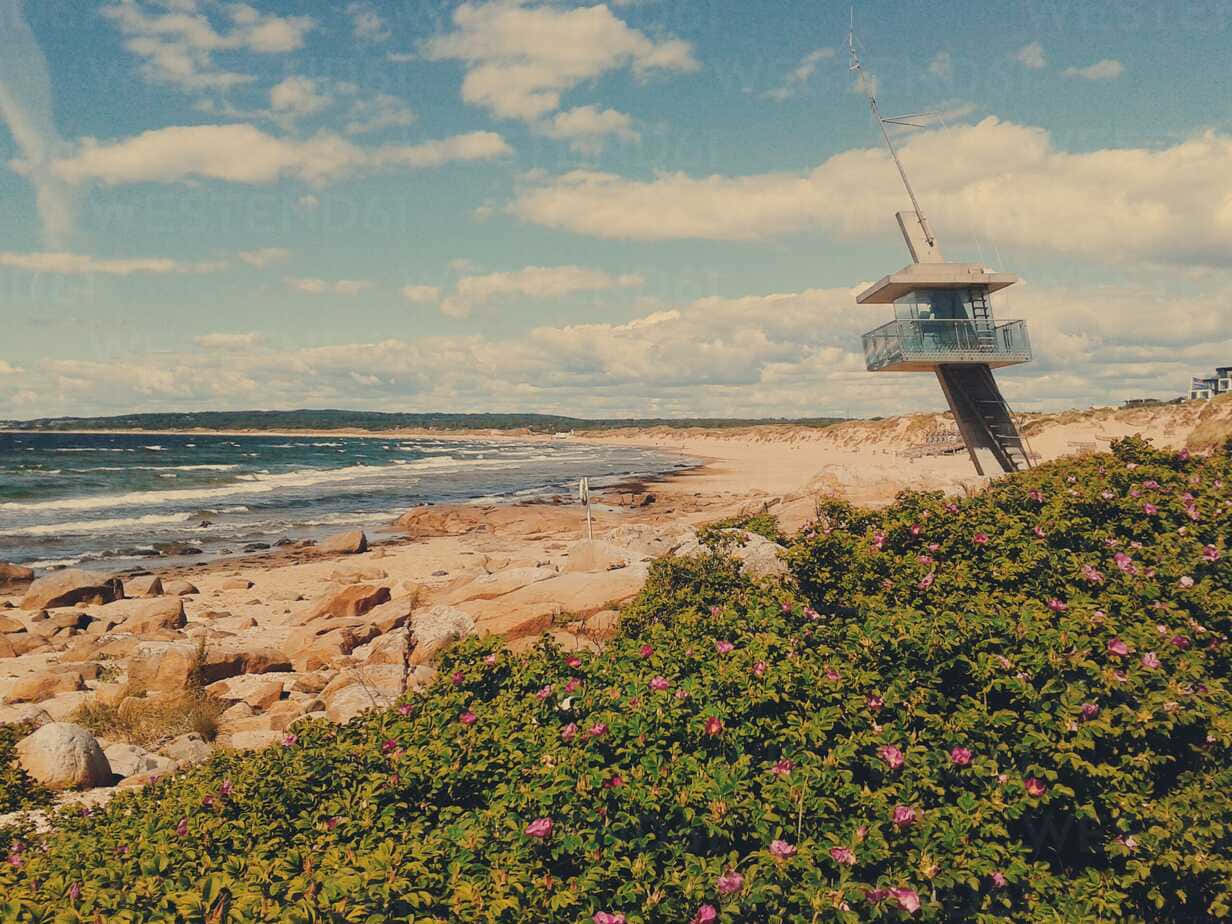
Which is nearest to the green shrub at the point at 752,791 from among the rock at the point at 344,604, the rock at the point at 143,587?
the rock at the point at 344,604

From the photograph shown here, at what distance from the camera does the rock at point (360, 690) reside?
10.0 m

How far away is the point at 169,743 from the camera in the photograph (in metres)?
9.83

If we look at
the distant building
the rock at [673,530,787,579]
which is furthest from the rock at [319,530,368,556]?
the distant building

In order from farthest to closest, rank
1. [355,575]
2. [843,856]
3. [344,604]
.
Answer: [355,575] → [344,604] → [843,856]

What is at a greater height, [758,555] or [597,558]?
[758,555]

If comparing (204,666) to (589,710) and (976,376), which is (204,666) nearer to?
(589,710)

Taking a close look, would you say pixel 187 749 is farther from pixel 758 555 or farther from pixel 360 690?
pixel 758 555

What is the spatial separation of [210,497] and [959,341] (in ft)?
148

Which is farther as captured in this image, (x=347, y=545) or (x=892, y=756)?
(x=347, y=545)

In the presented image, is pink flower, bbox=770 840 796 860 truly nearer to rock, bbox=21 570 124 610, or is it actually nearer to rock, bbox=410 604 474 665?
rock, bbox=410 604 474 665

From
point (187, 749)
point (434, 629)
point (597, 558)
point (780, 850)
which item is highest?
point (780, 850)

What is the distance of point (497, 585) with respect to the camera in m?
15.5

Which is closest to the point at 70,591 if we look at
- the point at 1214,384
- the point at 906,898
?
the point at 906,898

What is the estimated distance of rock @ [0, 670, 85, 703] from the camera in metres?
12.2
